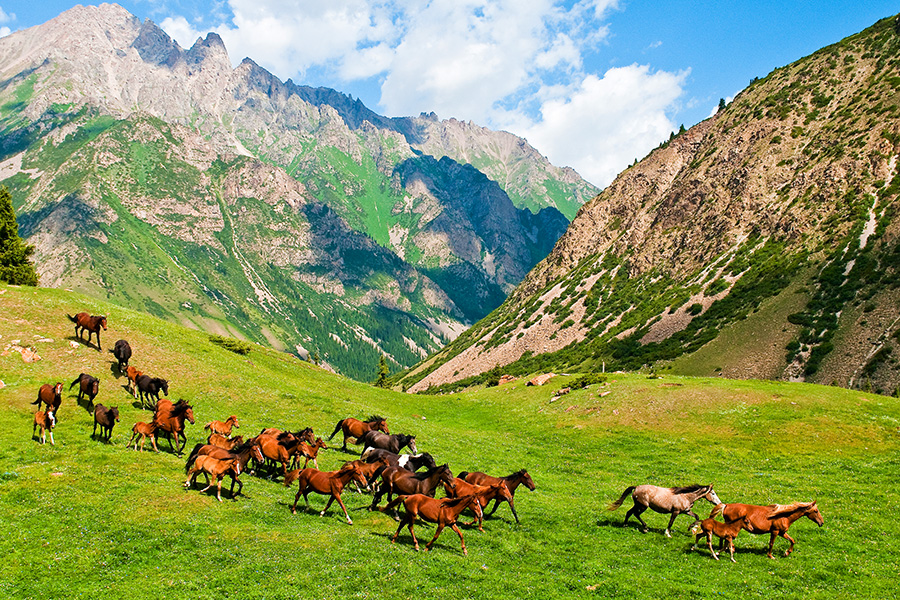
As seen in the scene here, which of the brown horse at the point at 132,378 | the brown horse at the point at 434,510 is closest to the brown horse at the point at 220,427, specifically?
the brown horse at the point at 132,378

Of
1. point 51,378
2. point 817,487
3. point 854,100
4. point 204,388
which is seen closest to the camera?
point 817,487

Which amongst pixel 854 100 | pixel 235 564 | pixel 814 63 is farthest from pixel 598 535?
pixel 814 63

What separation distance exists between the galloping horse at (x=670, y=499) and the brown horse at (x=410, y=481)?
30.2 feet

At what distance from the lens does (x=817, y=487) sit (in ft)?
95.7

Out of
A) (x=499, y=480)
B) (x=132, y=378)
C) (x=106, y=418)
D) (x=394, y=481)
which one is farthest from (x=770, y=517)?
(x=132, y=378)

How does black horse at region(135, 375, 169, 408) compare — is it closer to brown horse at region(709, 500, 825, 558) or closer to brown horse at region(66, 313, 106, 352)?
brown horse at region(66, 313, 106, 352)

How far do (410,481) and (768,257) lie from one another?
13612cm

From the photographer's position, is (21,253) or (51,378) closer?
(51,378)

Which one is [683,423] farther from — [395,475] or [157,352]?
[157,352]

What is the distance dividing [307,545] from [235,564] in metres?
2.71

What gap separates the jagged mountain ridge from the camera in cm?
9088

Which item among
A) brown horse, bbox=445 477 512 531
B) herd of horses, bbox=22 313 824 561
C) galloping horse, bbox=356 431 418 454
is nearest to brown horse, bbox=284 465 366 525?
herd of horses, bbox=22 313 824 561

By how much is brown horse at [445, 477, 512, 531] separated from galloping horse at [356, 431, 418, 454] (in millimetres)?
7980

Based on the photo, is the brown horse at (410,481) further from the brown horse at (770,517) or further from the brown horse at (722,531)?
the brown horse at (770,517)
